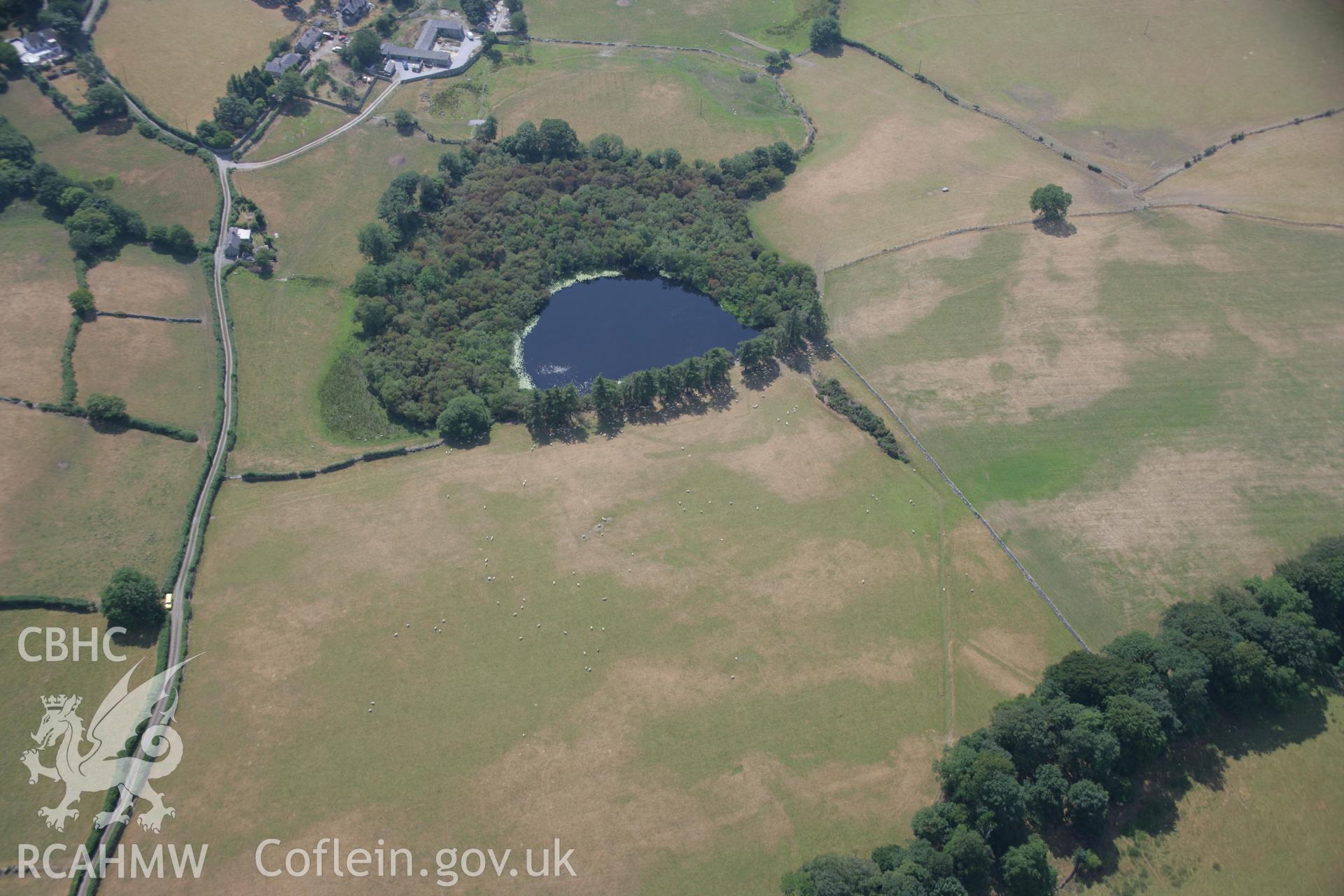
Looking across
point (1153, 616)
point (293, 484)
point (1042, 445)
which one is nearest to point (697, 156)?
point (1042, 445)

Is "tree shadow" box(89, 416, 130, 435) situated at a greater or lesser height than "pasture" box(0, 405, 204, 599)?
greater

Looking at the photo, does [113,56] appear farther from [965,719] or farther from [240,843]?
[965,719]

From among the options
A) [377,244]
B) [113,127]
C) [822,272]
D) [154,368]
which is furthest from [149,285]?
[822,272]

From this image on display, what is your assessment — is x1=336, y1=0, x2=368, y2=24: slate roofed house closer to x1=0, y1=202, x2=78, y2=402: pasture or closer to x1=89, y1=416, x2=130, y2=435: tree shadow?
x1=0, y1=202, x2=78, y2=402: pasture

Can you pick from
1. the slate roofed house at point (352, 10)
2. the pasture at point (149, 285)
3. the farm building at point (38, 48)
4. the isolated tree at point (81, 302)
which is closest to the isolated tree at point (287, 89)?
the slate roofed house at point (352, 10)

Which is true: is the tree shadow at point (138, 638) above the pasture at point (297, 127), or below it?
below

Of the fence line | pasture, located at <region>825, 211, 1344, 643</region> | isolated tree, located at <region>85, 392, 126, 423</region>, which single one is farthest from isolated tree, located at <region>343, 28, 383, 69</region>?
the fence line

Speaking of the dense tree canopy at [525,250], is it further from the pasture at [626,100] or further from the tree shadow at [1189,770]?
the tree shadow at [1189,770]
